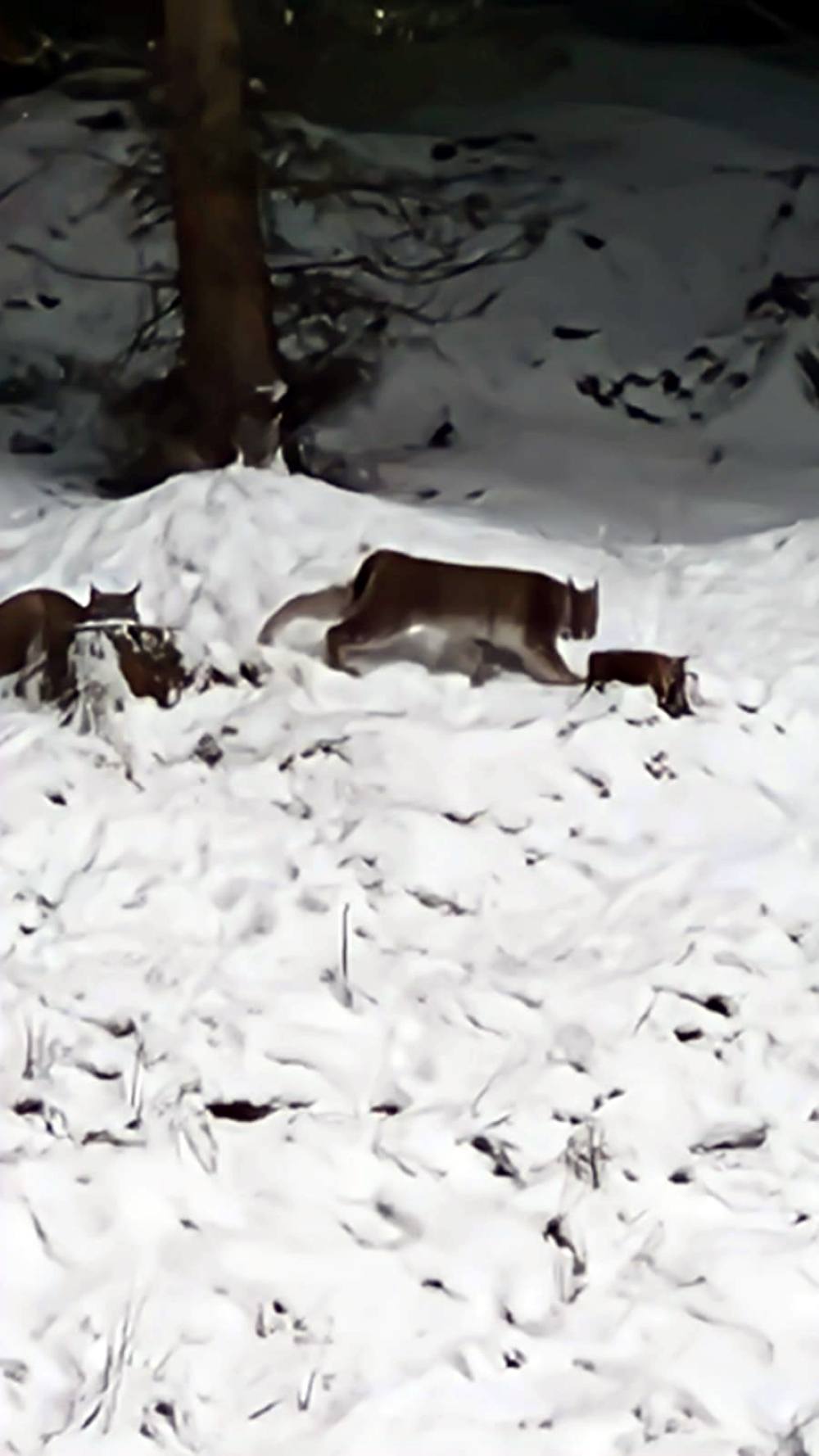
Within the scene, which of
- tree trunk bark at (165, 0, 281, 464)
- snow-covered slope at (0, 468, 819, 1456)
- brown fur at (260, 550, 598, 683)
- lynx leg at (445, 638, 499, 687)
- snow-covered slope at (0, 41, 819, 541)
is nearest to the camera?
snow-covered slope at (0, 468, 819, 1456)

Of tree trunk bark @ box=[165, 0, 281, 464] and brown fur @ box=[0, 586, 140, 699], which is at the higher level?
tree trunk bark @ box=[165, 0, 281, 464]

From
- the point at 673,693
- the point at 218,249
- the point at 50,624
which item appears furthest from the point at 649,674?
the point at 218,249

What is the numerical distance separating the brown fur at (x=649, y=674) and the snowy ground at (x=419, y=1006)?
0.05 m

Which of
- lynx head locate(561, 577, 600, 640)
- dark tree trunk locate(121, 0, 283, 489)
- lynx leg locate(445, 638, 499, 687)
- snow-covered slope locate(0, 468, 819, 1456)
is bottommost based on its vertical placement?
snow-covered slope locate(0, 468, 819, 1456)

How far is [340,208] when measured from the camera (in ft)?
26.8

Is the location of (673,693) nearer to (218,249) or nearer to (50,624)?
(50,624)

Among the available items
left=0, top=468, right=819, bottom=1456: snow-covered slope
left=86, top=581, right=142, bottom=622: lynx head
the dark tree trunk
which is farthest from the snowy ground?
the dark tree trunk

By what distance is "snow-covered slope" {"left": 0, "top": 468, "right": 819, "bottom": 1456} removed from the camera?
11.0 ft

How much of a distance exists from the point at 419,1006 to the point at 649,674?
145 cm

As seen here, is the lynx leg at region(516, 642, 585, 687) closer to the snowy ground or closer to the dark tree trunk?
the snowy ground

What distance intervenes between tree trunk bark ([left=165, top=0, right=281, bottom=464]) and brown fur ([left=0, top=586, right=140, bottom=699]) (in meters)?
1.16

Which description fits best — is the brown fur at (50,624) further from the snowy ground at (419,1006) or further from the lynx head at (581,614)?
the lynx head at (581,614)

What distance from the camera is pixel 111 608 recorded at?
5199 mm

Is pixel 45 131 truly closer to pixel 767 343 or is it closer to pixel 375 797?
pixel 767 343
